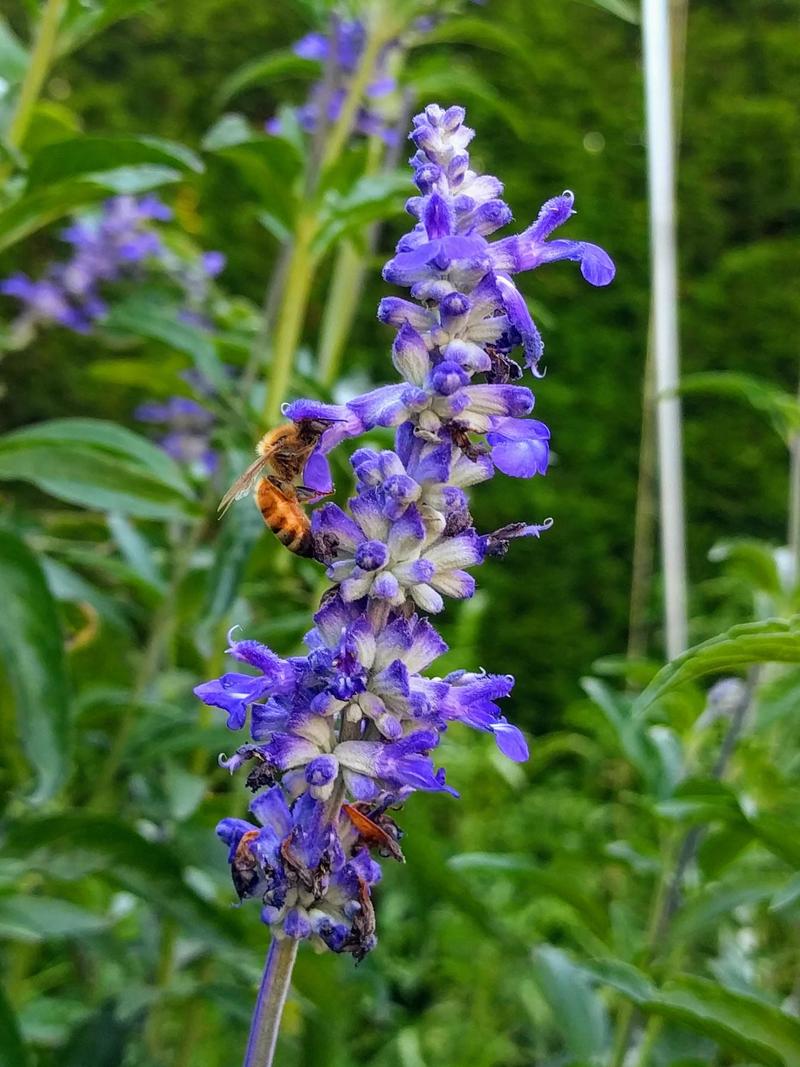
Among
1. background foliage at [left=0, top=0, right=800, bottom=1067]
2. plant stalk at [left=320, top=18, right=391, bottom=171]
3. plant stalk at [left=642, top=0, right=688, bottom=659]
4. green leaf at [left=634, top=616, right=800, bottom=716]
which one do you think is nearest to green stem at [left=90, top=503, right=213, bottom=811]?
background foliage at [left=0, top=0, right=800, bottom=1067]

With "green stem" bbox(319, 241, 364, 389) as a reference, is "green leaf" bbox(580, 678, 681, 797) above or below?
below

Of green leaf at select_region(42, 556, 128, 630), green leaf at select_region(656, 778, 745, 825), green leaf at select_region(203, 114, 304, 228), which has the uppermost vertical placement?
green leaf at select_region(203, 114, 304, 228)

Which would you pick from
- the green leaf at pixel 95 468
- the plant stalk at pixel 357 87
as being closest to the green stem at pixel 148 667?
the green leaf at pixel 95 468

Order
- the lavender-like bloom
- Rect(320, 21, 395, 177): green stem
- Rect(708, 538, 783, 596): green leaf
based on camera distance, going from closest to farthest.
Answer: Rect(708, 538, 783, 596): green leaf → Rect(320, 21, 395, 177): green stem → the lavender-like bloom

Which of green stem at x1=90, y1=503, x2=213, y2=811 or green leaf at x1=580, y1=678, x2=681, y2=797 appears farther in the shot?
green stem at x1=90, y1=503, x2=213, y2=811

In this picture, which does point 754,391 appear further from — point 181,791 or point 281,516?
point 181,791

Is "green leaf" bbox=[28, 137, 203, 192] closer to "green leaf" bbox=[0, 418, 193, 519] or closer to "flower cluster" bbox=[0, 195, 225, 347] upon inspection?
"green leaf" bbox=[0, 418, 193, 519]

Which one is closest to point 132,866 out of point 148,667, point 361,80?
point 148,667

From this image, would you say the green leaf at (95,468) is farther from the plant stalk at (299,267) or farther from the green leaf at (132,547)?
the green leaf at (132,547)
